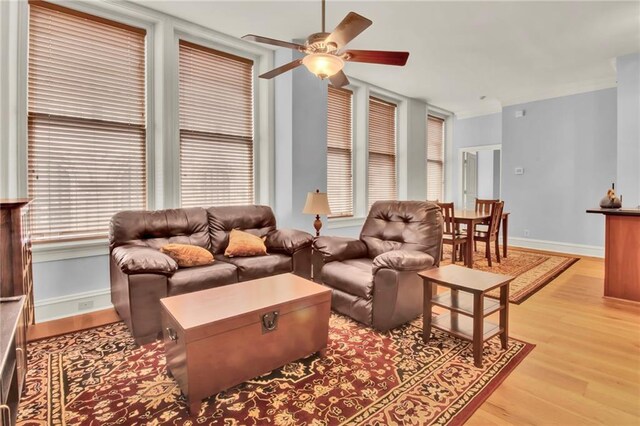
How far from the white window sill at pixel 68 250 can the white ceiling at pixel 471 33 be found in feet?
7.81

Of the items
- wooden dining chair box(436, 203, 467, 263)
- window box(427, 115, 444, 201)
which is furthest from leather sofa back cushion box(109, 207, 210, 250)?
window box(427, 115, 444, 201)

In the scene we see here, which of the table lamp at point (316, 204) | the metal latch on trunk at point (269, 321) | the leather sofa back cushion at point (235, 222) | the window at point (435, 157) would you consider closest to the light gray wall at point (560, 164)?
the window at point (435, 157)

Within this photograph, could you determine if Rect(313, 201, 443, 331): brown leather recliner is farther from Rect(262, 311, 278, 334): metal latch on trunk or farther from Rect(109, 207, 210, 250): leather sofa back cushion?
Rect(109, 207, 210, 250): leather sofa back cushion

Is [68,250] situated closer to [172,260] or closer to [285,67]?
[172,260]

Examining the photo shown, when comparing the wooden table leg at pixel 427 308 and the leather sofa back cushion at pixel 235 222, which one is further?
the leather sofa back cushion at pixel 235 222

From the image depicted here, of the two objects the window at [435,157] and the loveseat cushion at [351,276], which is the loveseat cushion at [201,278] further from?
the window at [435,157]

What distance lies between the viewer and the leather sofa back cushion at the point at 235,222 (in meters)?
3.38

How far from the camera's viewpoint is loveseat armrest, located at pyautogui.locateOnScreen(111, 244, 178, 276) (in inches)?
91.3

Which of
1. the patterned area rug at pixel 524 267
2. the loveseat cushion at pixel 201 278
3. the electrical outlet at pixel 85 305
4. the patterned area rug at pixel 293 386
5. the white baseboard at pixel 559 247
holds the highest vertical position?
the loveseat cushion at pixel 201 278

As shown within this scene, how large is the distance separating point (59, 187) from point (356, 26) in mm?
2916

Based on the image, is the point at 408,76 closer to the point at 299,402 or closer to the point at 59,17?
the point at 59,17

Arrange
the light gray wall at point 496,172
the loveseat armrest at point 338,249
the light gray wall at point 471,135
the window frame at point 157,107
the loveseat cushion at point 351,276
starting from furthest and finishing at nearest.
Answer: the light gray wall at point 496,172 < the light gray wall at point 471,135 < the loveseat armrest at point 338,249 < the window frame at point 157,107 < the loveseat cushion at point 351,276

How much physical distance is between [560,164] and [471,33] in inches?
138

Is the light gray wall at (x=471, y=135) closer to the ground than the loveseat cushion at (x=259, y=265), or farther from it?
farther from it
